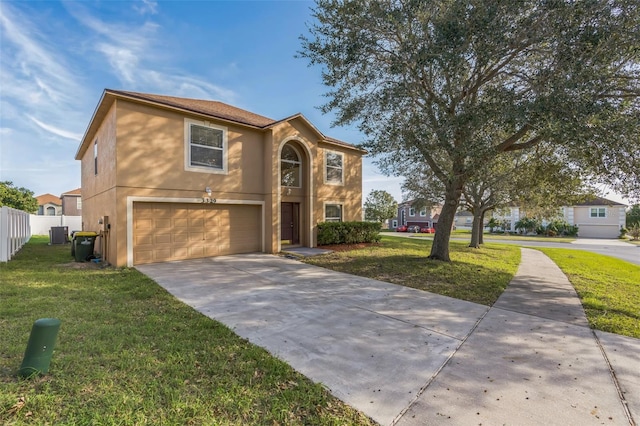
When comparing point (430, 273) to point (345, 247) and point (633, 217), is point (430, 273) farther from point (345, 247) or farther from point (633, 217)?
point (633, 217)

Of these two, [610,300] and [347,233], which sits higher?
[347,233]

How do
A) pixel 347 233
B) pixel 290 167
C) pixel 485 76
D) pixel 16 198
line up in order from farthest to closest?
pixel 16 198
pixel 347 233
pixel 290 167
pixel 485 76

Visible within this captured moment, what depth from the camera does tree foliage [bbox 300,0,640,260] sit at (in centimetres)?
609

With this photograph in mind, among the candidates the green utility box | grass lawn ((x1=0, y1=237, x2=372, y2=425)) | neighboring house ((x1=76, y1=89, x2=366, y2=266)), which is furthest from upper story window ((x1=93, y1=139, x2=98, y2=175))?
grass lawn ((x1=0, y1=237, x2=372, y2=425))

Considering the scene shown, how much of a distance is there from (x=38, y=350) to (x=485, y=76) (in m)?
11.3

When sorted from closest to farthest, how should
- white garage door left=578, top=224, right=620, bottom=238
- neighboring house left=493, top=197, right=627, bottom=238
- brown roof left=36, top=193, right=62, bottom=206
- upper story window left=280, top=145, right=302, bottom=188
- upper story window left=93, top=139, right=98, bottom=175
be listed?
upper story window left=93, top=139, right=98, bottom=175 < upper story window left=280, top=145, right=302, bottom=188 < neighboring house left=493, top=197, right=627, bottom=238 < white garage door left=578, top=224, right=620, bottom=238 < brown roof left=36, top=193, right=62, bottom=206

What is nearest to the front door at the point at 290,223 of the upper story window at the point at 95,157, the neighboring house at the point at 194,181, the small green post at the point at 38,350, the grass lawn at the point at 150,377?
the neighboring house at the point at 194,181

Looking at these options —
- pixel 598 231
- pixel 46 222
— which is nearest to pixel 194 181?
pixel 46 222

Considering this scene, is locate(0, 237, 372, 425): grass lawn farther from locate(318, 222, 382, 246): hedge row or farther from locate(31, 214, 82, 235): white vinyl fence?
locate(31, 214, 82, 235): white vinyl fence

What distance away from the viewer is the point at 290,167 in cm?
1424

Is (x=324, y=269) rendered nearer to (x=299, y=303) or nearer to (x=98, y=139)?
(x=299, y=303)

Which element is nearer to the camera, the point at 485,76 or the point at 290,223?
the point at 485,76

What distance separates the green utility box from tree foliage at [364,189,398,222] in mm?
44492

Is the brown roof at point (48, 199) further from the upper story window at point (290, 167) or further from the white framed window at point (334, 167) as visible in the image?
the white framed window at point (334, 167)
